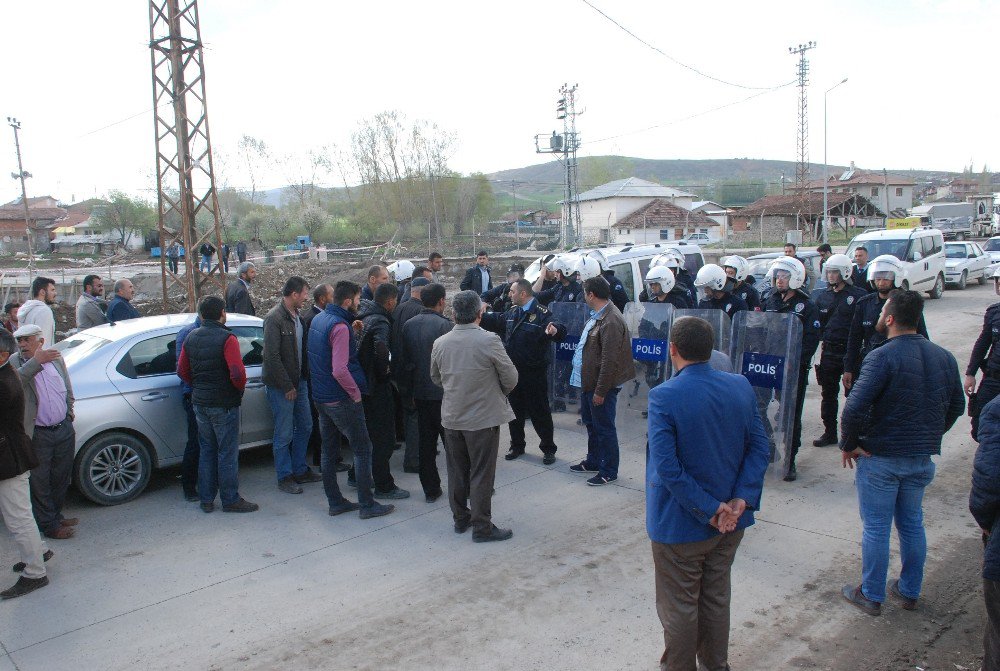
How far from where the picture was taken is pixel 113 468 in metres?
6.40

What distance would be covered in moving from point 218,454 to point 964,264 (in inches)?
934

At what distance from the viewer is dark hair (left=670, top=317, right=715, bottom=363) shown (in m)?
3.19

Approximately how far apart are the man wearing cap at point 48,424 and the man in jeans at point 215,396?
92cm

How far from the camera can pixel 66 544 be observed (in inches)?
223

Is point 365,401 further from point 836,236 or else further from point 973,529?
point 836,236

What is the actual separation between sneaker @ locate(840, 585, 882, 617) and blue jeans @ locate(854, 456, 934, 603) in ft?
0.10

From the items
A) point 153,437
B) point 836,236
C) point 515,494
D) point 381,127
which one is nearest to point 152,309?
point 153,437

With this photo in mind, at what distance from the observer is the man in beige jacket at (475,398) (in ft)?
17.7

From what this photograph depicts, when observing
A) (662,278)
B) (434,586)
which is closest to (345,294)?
(434,586)

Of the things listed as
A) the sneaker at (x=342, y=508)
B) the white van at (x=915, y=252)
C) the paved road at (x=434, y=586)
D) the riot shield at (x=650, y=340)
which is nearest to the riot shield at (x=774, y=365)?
the paved road at (x=434, y=586)

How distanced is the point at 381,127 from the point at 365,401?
70364 mm

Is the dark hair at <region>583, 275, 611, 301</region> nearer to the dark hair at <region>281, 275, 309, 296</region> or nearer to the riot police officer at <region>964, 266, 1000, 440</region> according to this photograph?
the dark hair at <region>281, 275, 309, 296</region>

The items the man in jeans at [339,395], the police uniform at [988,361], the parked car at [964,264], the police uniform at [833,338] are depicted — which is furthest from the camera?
the parked car at [964,264]

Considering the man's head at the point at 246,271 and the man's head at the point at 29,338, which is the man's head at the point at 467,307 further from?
the man's head at the point at 246,271
